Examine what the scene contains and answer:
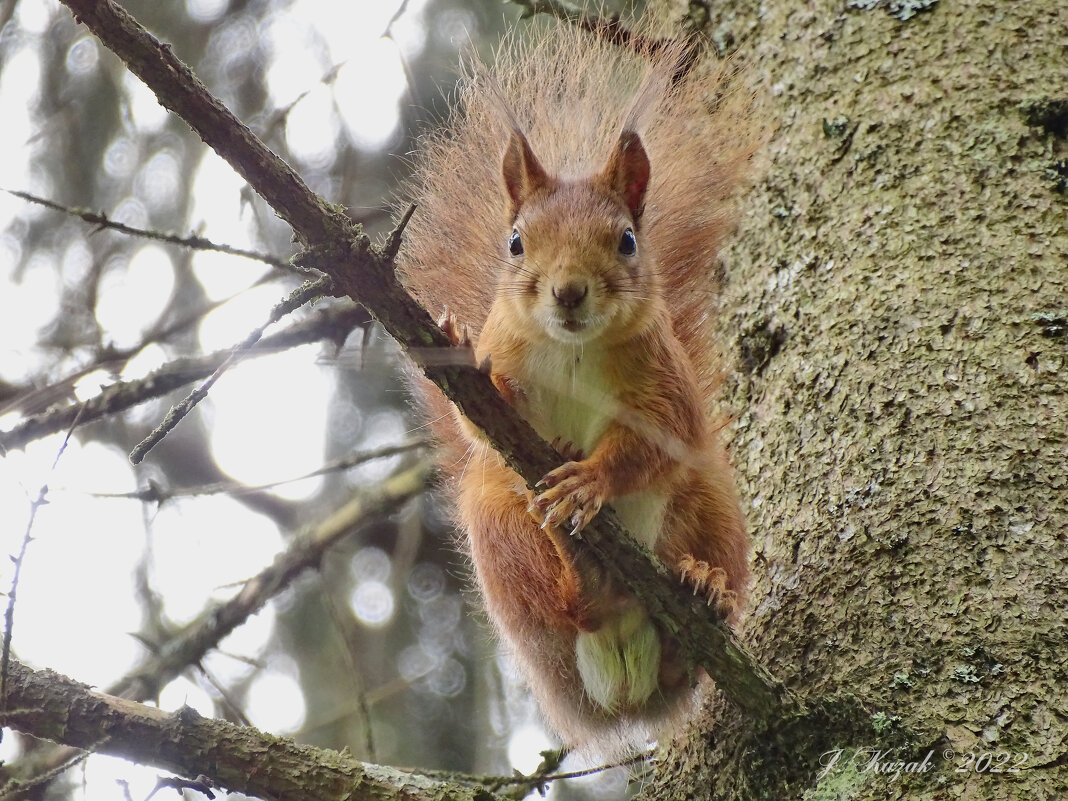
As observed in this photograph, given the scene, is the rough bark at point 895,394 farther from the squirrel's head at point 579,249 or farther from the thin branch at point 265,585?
the thin branch at point 265,585

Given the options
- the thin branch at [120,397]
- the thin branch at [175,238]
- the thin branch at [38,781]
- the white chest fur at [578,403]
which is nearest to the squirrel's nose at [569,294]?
the white chest fur at [578,403]

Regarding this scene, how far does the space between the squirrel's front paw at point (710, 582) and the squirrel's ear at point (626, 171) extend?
2.47 feet

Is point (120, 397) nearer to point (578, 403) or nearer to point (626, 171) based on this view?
point (578, 403)

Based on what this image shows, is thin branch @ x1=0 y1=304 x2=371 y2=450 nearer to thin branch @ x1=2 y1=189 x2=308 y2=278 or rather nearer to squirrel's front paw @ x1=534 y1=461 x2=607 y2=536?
thin branch @ x1=2 y1=189 x2=308 y2=278

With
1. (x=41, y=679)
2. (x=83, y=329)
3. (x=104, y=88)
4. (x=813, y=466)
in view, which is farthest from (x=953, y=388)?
(x=104, y=88)

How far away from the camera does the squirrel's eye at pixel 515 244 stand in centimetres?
206

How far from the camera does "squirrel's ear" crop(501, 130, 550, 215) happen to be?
2.12 meters

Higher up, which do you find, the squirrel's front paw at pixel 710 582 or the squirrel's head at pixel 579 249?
the squirrel's head at pixel 579 249

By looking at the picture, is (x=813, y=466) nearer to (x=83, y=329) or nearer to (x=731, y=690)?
(x=731, y=690)

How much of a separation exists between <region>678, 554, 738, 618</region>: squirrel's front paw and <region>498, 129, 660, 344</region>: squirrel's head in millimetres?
473

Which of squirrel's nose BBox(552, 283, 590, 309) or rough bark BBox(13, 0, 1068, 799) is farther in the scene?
squirrel's nose BBox(552, 283, 590, 309)

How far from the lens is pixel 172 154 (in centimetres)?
434

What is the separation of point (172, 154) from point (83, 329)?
117 cm

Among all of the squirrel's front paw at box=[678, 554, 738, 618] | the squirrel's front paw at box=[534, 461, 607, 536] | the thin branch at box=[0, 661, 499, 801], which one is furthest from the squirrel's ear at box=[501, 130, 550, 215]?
the thin branch at box=[0, 661, 499, 801]
